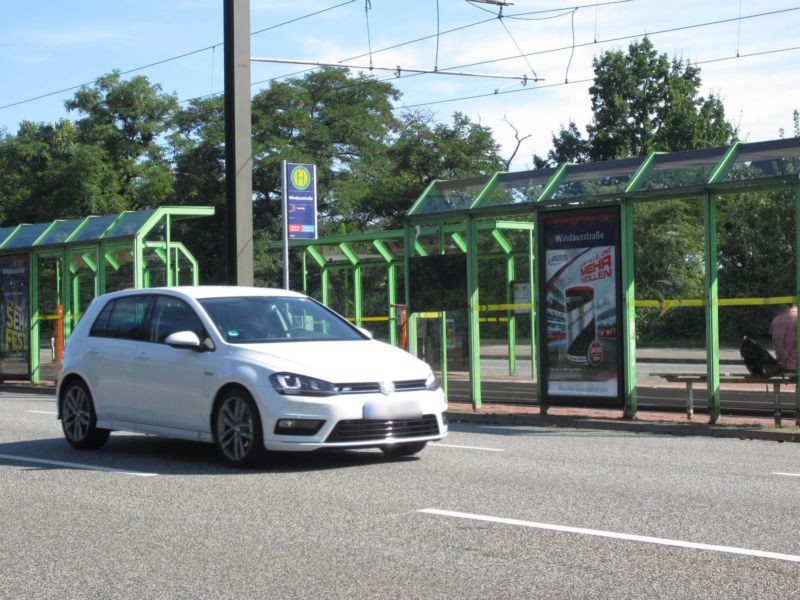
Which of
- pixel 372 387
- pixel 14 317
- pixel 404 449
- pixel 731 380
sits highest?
pixel 14 317

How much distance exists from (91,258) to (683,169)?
13918 mm

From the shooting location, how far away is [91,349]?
39.5ft

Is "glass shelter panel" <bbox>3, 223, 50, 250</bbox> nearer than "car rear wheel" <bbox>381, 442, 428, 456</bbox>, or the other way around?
"car rear wheel" <bbox>381, 442, 428, 456</bbox>

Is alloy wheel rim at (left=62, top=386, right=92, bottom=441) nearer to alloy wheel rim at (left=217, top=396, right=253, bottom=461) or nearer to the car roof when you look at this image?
the car roof

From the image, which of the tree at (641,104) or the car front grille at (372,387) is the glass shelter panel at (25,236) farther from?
the tree at (641,104)

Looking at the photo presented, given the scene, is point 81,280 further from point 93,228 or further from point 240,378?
point 240,378

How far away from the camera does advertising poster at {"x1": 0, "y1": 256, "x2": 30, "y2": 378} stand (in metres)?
24.4

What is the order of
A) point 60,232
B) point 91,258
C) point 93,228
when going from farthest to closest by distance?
point 91,258, point 60,232, point 93,228

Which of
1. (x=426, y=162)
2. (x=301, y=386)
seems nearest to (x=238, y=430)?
(x=301, y=386)

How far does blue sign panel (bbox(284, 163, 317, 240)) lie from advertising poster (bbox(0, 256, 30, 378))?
813 centimetres

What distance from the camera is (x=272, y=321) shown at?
1109cm

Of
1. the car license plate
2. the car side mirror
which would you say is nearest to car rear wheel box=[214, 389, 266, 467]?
the car side mirror

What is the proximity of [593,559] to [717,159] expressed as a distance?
29.8ft

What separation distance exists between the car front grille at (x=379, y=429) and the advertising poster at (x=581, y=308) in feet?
17.5
